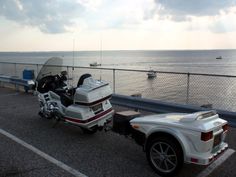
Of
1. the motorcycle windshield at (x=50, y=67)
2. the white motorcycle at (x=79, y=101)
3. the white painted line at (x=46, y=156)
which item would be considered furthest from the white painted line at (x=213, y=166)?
the motorcycle windshield at (x=50, y=67)

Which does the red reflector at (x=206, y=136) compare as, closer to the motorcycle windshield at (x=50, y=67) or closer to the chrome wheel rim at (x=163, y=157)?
the chrome wheel rim at (x=163, y=157)

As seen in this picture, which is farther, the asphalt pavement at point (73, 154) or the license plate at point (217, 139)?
the asphalt pavement at point (73, 154)

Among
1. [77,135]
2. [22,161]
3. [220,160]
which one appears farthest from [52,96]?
[220,160]

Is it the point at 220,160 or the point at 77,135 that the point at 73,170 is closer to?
the point at 77,135

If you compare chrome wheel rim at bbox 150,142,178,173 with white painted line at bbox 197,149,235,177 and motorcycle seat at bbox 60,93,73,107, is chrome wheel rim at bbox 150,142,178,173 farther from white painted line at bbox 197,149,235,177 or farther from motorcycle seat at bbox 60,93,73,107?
motorcycle seat at bbox 60,93,73,107

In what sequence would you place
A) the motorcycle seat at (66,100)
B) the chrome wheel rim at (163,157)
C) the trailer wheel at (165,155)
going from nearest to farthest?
1. the trailer wheel at (165,155)
2. the chrome wheel rim at (163,157)
3. the motorcycle seat at (66,100)

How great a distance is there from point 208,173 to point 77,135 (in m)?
3.09

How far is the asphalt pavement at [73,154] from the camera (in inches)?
179

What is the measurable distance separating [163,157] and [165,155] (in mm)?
53

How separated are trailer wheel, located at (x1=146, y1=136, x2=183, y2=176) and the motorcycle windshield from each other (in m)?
4.11

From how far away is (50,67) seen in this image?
7.72 meters

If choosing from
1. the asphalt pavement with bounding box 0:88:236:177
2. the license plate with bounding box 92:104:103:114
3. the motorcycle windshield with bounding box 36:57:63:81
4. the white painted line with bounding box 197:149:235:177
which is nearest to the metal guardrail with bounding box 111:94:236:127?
the asphalt pavement with bounding box 0:88:236:177

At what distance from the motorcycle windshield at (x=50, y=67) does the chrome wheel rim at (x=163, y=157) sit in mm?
4136

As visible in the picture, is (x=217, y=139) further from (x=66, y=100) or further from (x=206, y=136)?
(x=66, y=100)
